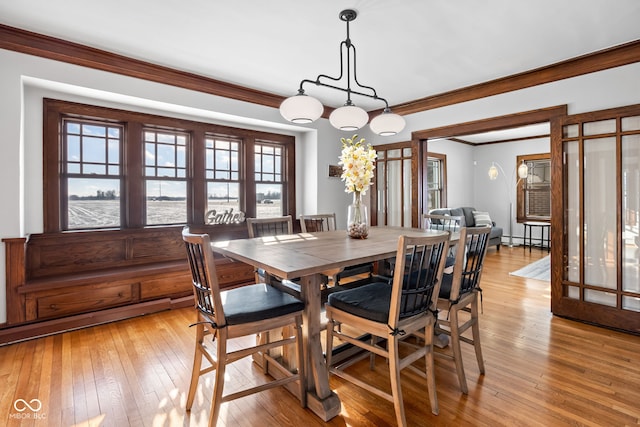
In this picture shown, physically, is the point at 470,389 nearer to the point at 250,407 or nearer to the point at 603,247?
the point at 250,407

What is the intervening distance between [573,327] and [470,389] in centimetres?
173

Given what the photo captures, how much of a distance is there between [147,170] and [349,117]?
268cm

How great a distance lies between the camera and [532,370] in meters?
2.31

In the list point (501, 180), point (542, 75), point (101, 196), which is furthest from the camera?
point (501, 180)

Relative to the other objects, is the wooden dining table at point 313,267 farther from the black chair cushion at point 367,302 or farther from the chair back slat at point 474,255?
the chair back slat at point 474,255

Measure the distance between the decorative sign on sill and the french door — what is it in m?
3.73

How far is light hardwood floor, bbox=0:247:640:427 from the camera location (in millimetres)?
1820

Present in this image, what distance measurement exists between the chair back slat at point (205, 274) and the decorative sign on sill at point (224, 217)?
8.55ft

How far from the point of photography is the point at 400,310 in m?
1.73

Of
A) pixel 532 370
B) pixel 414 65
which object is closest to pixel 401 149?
pixel 414 65

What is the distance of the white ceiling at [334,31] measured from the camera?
7.55 ft

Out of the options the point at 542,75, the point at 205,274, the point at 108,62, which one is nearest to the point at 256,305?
the point at 205,274

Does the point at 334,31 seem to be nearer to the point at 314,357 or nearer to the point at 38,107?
the point at 314,357

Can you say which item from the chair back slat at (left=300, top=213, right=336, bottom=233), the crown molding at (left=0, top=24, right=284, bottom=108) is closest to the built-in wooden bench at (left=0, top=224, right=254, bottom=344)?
the chair back slat at (left=300, top=213, right=336, bottom=233)
